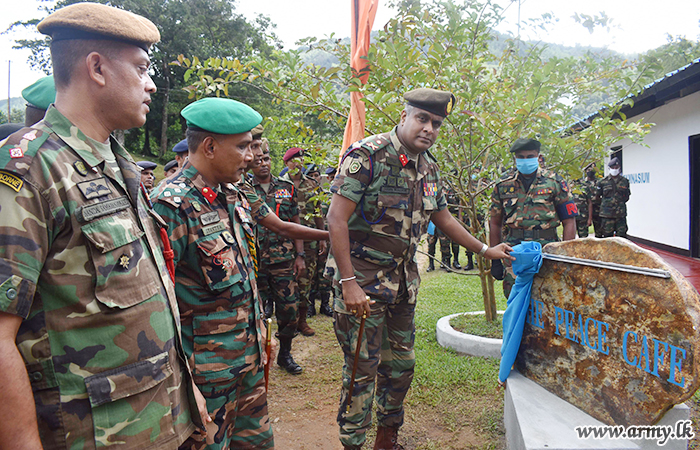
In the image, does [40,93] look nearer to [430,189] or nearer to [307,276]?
[430,189]

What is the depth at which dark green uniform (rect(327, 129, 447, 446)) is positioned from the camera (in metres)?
2.71

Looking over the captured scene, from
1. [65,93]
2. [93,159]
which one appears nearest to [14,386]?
[93,159]

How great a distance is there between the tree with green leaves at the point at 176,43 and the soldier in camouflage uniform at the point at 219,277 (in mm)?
25980

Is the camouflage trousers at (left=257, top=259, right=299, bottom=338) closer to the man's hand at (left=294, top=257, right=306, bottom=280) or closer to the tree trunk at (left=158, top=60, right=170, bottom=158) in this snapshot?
the man's hand at (left=294, top=257, right=306, bottom=280)

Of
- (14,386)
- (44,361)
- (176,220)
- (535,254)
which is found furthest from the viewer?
(535,254)

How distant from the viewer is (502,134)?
3758 millimetres

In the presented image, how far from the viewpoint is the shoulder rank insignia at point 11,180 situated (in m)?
1.06

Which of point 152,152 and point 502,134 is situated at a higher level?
point 152,152

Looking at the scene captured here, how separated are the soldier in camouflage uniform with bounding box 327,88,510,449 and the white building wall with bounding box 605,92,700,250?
8.41 meters

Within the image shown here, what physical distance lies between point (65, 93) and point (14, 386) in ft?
2.64

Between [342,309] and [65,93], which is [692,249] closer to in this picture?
[342,309]

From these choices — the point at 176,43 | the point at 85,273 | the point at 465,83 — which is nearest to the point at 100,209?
the point at 85,273

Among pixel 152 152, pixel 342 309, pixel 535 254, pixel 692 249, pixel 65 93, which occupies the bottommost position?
pixel 692 249

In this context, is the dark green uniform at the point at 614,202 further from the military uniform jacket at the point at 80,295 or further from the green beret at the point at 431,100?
the military uniform jacket at the point at 80,295
